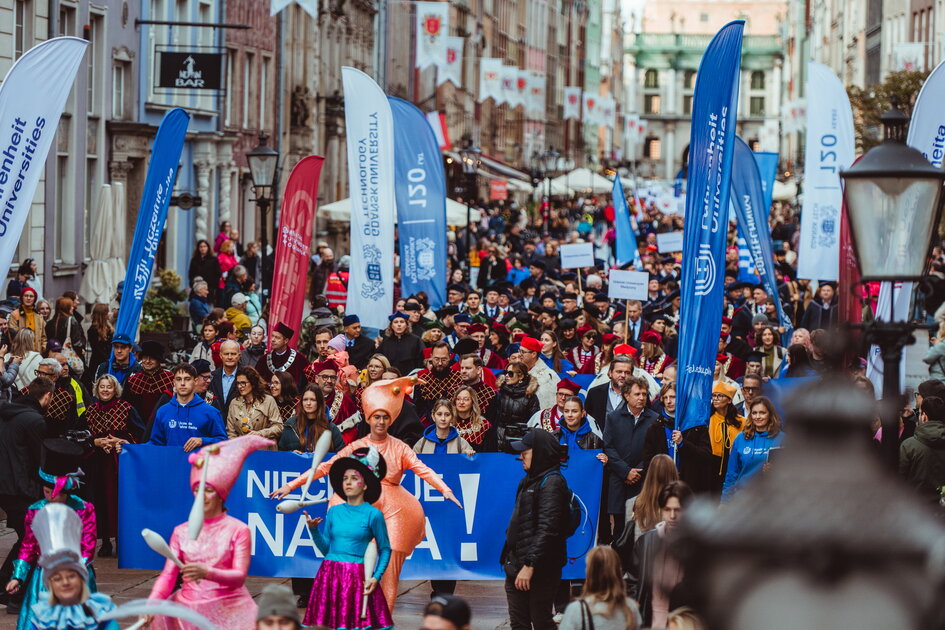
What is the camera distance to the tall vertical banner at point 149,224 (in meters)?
14.7

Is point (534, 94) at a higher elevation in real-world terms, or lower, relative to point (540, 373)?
higher

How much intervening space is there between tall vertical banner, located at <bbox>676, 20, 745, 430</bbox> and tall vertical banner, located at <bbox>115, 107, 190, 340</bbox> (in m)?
5.24

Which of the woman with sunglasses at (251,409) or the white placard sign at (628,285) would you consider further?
the white placard sign at (628,285)

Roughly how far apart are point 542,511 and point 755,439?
7.78 ft

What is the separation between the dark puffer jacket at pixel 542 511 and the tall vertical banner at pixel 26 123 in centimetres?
455

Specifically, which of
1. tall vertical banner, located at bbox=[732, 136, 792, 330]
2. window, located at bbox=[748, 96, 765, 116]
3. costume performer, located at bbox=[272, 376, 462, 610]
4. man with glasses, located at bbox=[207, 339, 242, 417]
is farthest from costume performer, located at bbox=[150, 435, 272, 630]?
window, located at bbox=[748, 96, 765, 116]

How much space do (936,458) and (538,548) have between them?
10.3 feet

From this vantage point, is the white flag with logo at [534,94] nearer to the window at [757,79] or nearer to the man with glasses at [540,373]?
the man with glasses at [540,373]

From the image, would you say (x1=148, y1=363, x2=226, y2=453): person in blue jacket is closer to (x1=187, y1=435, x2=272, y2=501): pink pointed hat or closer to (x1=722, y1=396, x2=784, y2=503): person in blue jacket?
(x1=722, y1=396, x2=784, y2=503): person in blue jacket

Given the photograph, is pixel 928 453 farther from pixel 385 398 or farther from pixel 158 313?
pixel 158 313

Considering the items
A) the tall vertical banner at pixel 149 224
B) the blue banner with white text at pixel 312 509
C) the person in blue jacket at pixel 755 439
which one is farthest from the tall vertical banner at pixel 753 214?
the blue banner with white text at pixel 312 509

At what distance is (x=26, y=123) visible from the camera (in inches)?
476

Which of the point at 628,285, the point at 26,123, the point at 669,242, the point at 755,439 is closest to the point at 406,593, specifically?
the point at 755,439

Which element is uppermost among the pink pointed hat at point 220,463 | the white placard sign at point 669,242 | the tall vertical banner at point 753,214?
the tall vertical banner at point 753,214
